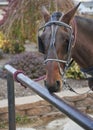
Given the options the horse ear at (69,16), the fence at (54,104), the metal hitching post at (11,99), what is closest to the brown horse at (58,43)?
the horse ear at (69,16)

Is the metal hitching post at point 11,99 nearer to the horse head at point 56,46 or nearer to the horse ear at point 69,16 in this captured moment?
the horse head at point 56,46

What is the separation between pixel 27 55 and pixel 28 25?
2.47 meters

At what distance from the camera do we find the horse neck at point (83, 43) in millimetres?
2848

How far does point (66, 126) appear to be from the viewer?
4.52 meters

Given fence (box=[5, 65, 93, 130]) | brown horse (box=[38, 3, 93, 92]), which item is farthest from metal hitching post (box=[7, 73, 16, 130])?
brown horse (box=[38, 3, 93, 92])

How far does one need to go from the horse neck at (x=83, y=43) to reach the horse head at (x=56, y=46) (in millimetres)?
289

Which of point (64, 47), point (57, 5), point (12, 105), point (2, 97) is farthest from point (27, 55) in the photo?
point (64, 47)

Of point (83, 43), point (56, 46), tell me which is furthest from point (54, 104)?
point (83, 43)

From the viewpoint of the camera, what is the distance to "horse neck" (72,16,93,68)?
2.85m

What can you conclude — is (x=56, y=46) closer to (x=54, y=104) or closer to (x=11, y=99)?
(x=54, y=104)

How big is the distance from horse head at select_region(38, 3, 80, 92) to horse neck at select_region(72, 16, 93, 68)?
29cm

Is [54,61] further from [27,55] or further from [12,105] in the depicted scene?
[27,55]

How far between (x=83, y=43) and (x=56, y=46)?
0.51 metres

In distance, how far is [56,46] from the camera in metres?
2.44
